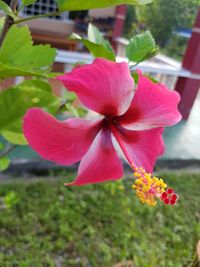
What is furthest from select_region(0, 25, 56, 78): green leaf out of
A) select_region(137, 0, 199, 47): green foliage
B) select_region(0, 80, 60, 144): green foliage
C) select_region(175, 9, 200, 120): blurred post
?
select_region(175, 9, 200, 120): blurred post

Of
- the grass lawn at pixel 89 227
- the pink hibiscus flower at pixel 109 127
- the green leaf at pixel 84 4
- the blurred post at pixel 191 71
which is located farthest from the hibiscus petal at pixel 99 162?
the blurred post at pixel 191 71

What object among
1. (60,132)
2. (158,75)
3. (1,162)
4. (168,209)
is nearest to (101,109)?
(60,132)

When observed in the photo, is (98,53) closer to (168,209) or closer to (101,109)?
(101,109)

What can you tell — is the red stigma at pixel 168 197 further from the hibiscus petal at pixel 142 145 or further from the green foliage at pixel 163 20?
the green foliage at pixel 163 20

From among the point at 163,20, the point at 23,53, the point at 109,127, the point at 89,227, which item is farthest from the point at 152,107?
the point at 163,20

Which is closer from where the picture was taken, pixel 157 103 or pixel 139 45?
pixel 157 103

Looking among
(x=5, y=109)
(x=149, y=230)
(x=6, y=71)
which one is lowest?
(x=149, y=230)

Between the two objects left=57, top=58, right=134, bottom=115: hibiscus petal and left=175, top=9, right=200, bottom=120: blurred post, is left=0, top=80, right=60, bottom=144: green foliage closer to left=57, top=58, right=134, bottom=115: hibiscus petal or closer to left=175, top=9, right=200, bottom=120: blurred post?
left=57, top=58, right=134, bottom=115: hibiscus petal
